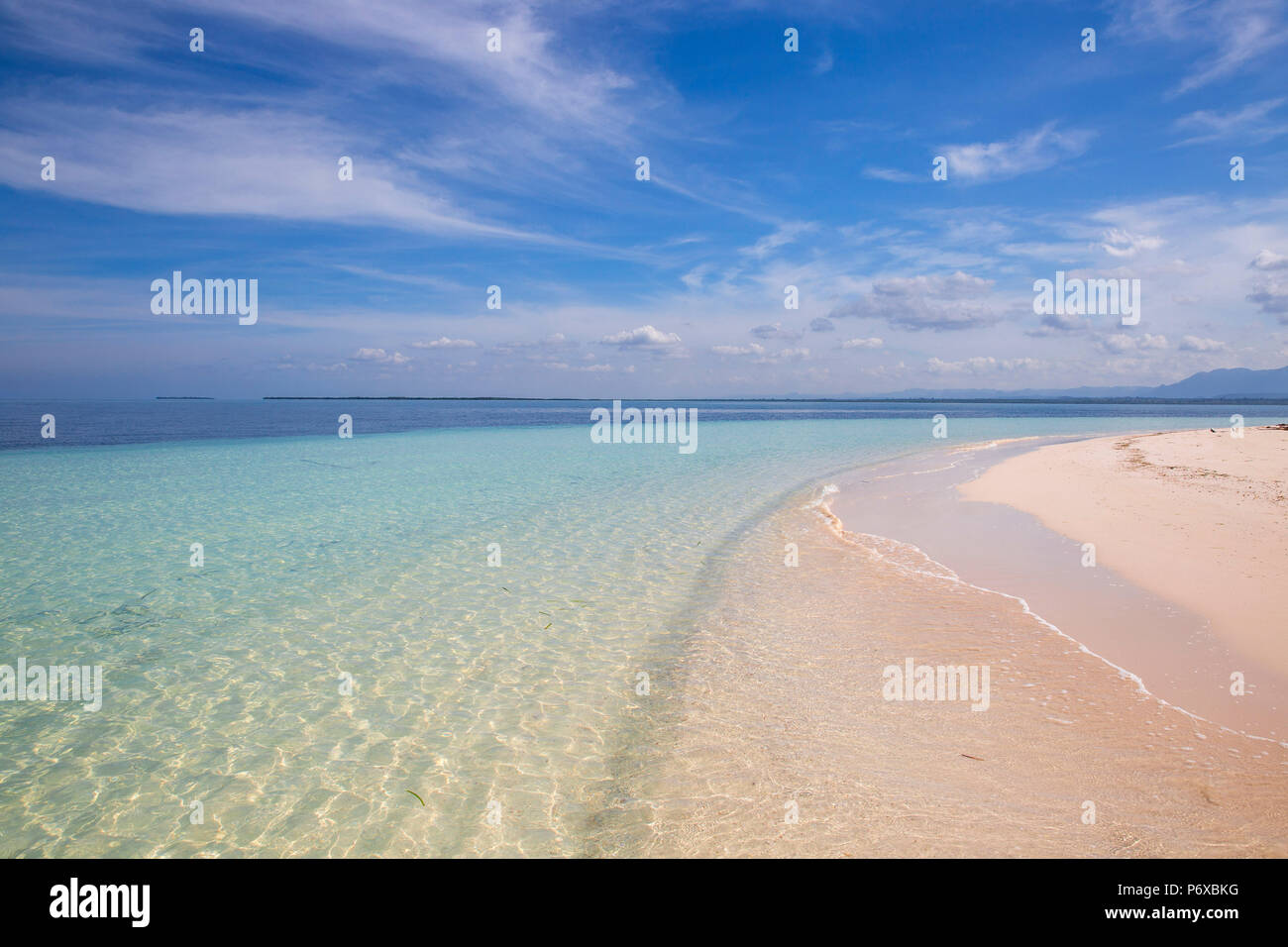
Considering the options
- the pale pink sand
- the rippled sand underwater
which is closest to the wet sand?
the rippled sand underwater

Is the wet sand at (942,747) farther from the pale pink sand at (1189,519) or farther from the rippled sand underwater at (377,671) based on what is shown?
the pale pink sand at (1189,519)

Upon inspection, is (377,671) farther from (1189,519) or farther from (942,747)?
(1189,519)

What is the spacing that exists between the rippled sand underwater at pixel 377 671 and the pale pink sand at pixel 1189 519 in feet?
11.1

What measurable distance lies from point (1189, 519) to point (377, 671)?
51.8 feet

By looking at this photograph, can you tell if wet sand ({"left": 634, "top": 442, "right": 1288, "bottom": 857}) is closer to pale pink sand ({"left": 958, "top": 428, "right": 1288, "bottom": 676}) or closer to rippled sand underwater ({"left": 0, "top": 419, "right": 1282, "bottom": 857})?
rippled sand underwater ({"left": 0, "top": 419, "right": 1282, "bottom": 857})

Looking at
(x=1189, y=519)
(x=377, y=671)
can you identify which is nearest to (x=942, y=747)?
(x=377, y=671)

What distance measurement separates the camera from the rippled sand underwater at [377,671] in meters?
4.79

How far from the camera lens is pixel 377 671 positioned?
24.3 ft

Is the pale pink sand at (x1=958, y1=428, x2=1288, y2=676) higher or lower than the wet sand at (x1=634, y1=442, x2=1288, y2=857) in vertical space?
higher

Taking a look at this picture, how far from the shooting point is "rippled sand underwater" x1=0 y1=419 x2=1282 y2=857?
15.7 feet

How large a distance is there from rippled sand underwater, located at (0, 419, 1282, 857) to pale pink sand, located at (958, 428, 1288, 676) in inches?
133

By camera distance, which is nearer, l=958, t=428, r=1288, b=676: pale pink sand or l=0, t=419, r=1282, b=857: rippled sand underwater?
l=0, t=419, r=1282, b=857: rippled sand underwater

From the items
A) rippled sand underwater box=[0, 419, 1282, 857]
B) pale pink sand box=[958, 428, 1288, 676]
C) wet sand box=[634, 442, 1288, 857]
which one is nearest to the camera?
wet sand box=[634, 442, 1288, 857]

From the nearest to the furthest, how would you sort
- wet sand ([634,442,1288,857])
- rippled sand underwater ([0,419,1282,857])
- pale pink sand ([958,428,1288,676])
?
wet sand ([634,442,1288,857])
rippled sand underwater ([0,419,1282,857])
pale pink sand ([958,428,1288,676])
